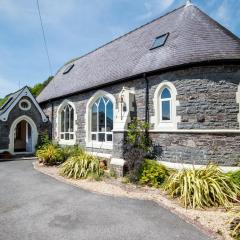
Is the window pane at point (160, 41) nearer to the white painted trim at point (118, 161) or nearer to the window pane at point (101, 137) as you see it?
the window pane at point (101, 137)

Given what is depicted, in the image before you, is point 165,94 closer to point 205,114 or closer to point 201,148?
point 205,114

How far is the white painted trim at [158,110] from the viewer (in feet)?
34.4

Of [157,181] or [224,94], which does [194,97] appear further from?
[157,181]

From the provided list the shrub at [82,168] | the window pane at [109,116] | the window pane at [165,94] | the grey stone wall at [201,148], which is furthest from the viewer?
the window pane at [109,116]

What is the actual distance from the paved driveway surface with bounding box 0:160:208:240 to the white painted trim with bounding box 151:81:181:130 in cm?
428

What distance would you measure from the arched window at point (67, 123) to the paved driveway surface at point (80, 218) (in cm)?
878

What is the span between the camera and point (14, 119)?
17.9 meters

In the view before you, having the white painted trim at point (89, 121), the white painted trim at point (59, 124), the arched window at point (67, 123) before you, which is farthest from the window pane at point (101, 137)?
the arched window at point (67, 123)

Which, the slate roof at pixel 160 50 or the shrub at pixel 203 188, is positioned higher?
the slate roof at pixel 160 50

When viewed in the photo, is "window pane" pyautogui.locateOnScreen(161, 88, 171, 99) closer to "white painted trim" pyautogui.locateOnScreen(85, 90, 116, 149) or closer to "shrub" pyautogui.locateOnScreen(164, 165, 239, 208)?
"white painted trim" pyautogui.locateOnScreen(85, 90, 116, 149)

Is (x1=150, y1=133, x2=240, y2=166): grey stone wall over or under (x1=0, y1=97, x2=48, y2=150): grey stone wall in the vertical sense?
under

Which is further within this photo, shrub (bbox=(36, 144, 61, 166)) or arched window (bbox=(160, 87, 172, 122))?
shrub (bbox=(36, 144, 61, 166))

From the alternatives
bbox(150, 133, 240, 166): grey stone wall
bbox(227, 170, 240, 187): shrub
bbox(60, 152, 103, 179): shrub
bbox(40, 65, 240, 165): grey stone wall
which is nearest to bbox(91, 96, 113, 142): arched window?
bbox(60, 152, 103, 179): shrub

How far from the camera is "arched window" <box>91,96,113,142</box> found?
13891 millimetres
